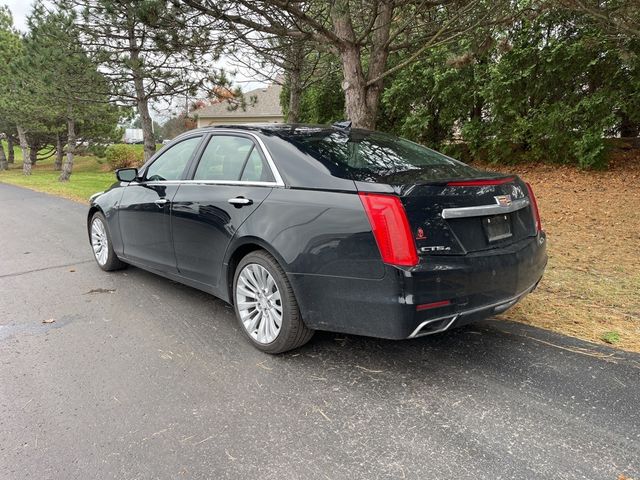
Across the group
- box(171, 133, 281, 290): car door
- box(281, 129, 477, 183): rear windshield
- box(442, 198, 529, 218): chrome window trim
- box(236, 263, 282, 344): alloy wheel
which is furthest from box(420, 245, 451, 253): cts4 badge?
box(171, 133, 281, 290): car door

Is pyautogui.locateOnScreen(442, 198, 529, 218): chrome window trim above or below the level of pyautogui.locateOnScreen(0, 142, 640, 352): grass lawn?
above

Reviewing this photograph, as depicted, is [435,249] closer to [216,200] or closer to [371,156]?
[371,156]

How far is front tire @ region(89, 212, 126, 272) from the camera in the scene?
539cm

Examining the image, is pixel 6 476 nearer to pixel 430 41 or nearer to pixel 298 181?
pixel 298 181

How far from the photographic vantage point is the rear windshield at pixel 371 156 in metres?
3.03

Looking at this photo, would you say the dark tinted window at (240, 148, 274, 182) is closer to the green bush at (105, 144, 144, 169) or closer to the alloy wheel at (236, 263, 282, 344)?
the alloy wheel at (236, 263, 282, 344)

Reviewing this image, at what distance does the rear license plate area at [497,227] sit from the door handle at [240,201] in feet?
5.24

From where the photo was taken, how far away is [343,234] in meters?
2.78

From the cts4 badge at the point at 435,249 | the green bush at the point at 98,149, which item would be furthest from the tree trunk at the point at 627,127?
the green bush at the point at 98,149

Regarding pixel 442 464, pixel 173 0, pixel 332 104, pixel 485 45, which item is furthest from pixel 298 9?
pixel 332 104

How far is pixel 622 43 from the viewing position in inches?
369

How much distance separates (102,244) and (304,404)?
3856 mm

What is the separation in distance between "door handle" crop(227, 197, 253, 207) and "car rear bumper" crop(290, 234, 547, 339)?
697 millimetres

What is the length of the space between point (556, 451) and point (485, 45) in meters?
7.48
